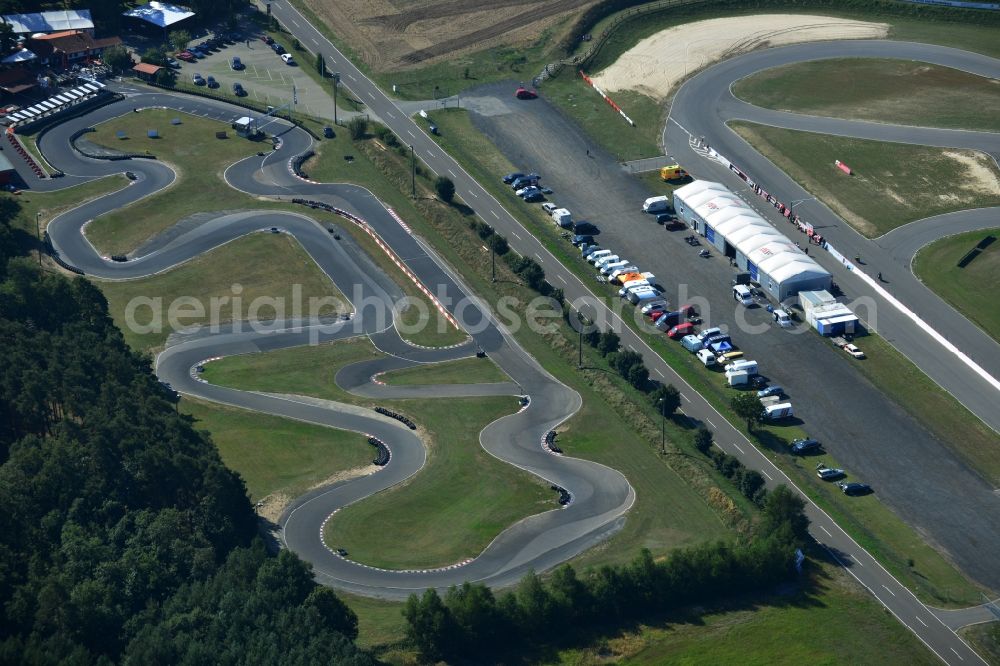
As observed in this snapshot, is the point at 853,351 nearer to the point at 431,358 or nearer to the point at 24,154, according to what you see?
the point at 431,358

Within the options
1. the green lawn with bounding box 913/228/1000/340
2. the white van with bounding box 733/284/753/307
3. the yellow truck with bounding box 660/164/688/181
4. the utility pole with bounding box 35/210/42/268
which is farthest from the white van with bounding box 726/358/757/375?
the utility pole with bounding box 35/210/42/268

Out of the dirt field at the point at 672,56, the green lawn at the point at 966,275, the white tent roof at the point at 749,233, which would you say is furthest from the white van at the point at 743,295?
the dirt field at the point at 672,56

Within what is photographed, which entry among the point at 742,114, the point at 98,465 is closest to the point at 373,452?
the point at 98,465

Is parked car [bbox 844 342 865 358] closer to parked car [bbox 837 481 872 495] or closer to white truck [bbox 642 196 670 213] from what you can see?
parked car [bbox 837 481 872 495]

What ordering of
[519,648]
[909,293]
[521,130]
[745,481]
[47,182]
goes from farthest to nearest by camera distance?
[521,130]
[47,182]
[909,293]
[745,481]
[519,648]

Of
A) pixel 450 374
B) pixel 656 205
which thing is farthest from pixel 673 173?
pixel 450 374

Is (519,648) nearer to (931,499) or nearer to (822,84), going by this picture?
(931,499)

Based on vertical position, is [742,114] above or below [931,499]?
above
